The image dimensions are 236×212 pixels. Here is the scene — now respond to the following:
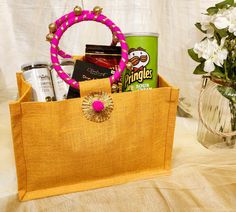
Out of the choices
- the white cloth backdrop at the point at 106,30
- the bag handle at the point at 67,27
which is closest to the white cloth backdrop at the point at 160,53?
the white cloth backdrop at the point at 106,30

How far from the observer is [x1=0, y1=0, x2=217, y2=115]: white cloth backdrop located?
0.85 metres

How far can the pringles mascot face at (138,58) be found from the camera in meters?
0.58

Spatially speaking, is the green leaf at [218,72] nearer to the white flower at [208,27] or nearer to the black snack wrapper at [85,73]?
the white flower at [208,27]

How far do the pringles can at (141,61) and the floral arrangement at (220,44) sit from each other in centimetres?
15

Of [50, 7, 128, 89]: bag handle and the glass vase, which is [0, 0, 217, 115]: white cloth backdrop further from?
[50, 7, 128, 89]: bag handle

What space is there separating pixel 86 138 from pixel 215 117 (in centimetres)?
40

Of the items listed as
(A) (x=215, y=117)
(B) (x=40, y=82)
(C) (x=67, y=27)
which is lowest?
(A) (x=215, y=117)

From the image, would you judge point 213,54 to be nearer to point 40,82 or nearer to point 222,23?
point 222,23

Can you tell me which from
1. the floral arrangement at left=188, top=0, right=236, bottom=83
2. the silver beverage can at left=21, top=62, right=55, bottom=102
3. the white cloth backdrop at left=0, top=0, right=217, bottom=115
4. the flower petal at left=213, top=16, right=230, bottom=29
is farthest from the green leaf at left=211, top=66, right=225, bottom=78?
the silver beverage can at left=21, top=62, right=55, bottom=102

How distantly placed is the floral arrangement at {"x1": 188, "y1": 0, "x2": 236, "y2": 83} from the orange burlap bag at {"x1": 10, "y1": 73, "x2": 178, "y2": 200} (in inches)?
5.6

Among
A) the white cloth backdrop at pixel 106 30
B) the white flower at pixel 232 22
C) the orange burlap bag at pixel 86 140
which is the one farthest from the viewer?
the white cloth backdrop at pixel 106 30

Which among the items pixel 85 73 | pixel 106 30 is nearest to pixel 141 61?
pixel 85 73

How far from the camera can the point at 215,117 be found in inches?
30.0

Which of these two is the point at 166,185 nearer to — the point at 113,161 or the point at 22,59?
the point at 113,161
